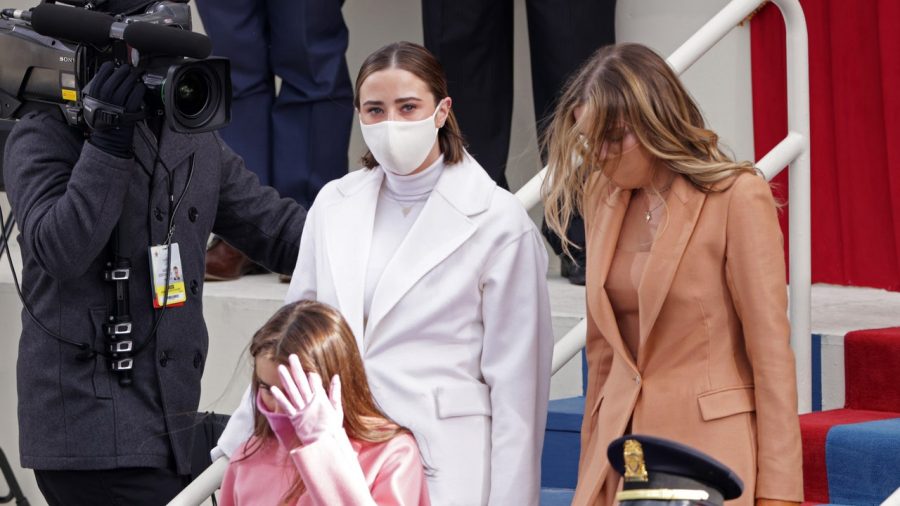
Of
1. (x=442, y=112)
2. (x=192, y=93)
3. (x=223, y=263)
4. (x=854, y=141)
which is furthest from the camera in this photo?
(x=223, y=263)

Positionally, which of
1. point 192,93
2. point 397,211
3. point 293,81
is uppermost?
point 293,81

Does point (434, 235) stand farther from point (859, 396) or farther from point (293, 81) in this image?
point (293, 81)

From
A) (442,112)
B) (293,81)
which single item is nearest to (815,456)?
(442,112)

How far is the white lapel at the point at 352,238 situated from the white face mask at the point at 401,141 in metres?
0.10

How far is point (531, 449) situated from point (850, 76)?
2.01 m

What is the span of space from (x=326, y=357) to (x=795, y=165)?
1.29 meters

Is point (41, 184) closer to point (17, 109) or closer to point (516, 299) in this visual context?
point (17, 109)

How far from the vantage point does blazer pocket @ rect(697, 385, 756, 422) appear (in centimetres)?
209

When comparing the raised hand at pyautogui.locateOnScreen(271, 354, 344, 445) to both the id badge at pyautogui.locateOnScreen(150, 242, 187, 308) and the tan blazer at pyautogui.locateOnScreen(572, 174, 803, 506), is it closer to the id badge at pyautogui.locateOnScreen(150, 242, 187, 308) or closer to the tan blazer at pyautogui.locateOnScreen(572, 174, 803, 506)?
the tan blazer at pyautogui.locateOnScreen(572, 174, 803, 506)

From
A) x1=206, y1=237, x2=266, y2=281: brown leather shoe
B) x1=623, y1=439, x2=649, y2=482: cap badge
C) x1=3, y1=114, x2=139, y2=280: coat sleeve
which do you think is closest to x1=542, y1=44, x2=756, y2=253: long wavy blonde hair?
x1=3, y1=114, x2=139, y2=280: coat sleeve

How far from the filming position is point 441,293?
7.56 feet

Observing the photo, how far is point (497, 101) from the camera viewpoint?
409 cm

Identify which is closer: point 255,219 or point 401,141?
point 401,141

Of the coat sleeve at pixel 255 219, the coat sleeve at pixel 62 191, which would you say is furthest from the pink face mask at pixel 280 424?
the coat sleeve at pixel 255 219
